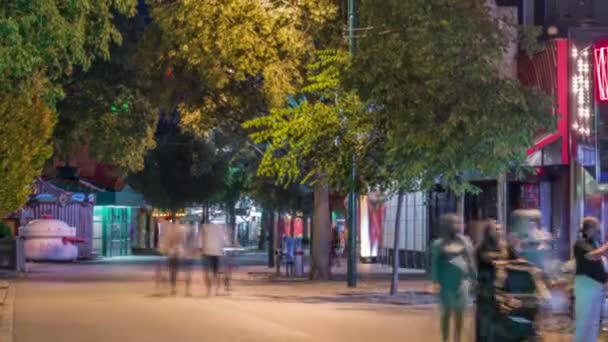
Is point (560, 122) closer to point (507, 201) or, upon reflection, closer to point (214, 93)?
point (507, 201)

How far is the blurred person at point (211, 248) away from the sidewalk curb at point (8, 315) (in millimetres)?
4629

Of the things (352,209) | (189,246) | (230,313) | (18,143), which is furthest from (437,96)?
(18,143)

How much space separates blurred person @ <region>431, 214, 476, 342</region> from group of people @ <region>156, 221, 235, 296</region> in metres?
13.7

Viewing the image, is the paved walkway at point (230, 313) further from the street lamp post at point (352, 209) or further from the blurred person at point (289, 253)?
the blurred person at point (289, 253)

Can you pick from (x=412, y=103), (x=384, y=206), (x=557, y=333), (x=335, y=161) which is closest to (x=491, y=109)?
(x=412, y=103)

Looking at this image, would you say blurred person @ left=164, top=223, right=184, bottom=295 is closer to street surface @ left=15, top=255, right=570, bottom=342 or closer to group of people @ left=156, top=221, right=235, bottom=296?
group of people @ left=156, top=221, right=235, bottom=296

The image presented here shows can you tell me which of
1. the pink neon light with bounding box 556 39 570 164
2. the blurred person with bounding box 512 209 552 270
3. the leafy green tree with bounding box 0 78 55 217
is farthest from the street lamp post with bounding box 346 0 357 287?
the blurred person with bounding box 512 209 552 270

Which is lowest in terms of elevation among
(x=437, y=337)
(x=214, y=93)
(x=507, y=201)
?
(x=437, y=337)

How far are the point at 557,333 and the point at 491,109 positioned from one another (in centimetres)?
996

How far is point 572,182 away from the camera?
3141 centimetres

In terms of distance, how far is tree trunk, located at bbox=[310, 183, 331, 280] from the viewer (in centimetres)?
3834

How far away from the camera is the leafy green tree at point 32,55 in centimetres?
1831

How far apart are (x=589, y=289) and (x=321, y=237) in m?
23.2

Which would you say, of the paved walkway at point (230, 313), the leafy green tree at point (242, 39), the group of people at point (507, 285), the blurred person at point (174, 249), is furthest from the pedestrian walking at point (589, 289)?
the leafy green tree at point (242, 39)
